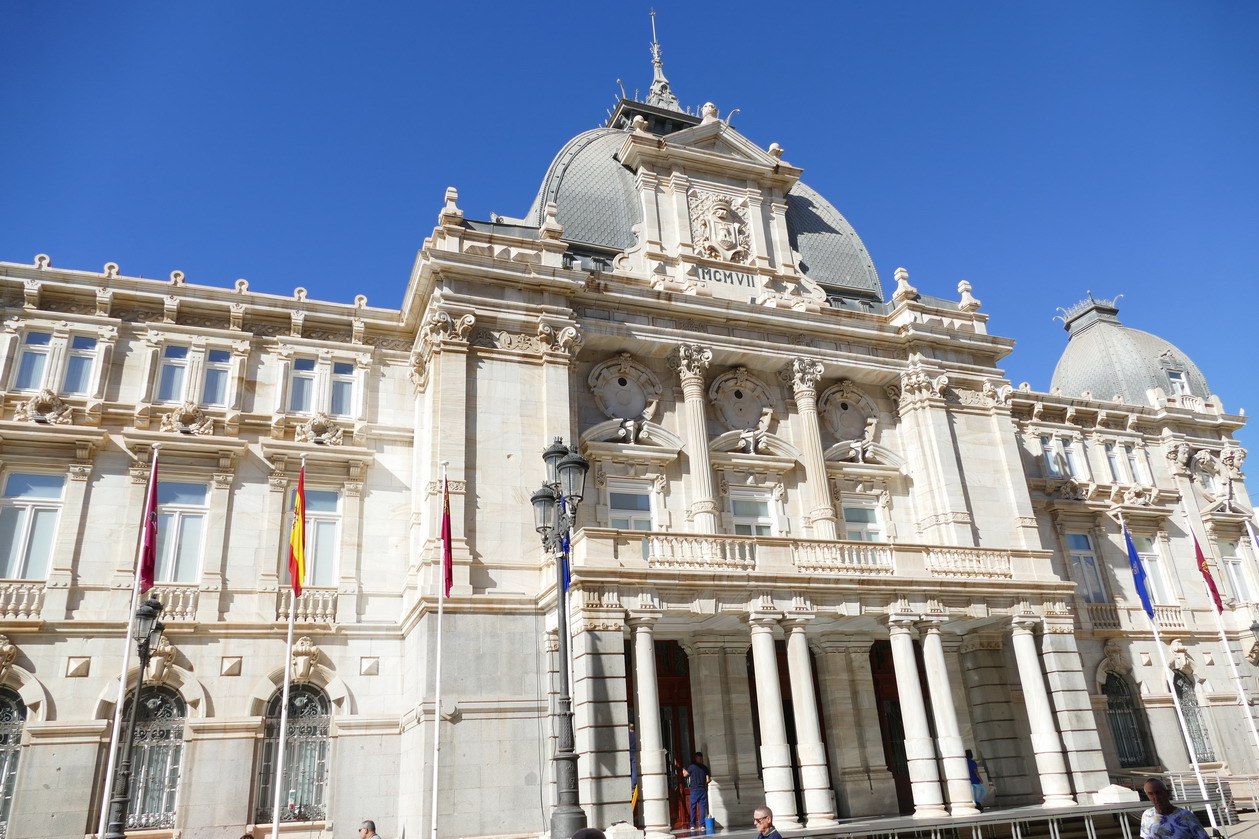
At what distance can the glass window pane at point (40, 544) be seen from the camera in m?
23.0

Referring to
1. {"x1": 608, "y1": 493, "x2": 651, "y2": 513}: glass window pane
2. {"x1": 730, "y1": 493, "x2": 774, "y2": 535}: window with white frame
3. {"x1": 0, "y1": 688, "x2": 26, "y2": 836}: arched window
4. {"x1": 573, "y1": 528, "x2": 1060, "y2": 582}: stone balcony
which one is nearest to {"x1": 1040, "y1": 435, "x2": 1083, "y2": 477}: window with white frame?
{"x1": 573, "y1": 528, "x2": 1060, "y2": 582}: stone balcony

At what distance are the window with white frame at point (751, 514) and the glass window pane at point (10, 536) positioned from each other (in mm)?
18661

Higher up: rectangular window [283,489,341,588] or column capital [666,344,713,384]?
column capital [666,344,713,384]

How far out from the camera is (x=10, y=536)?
23078mm

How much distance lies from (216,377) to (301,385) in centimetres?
226

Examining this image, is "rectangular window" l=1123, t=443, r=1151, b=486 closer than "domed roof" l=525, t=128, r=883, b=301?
No

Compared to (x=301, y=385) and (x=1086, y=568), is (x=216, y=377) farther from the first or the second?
(x=1086, y=568)

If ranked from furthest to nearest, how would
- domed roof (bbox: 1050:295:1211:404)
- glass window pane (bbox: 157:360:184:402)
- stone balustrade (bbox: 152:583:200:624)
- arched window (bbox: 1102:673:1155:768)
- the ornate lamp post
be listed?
domed roof (bbox: 1050:295:1211:404), arched window (bbox: 1102:673:1155:768), glass window pane (bbox: 157:360:184:402), stone balustrade (bbox: 152:583:200:624), the ornate lamp post

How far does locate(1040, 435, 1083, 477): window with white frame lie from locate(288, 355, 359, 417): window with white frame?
25.8 m

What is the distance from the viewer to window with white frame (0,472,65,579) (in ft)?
75.2

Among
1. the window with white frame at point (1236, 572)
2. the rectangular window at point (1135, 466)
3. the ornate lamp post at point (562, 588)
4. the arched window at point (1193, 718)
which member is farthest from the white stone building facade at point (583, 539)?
the rectangular window at point (1135, 466)

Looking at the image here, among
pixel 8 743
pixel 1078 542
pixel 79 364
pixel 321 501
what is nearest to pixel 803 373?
pixel 1078 542

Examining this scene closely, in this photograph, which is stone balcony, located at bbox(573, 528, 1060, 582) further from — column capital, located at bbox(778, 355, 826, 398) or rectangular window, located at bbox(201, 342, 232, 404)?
rectangular window, located at bbox(201, 342, 232, 404)

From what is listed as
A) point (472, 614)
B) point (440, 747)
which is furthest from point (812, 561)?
point (440, 747)
